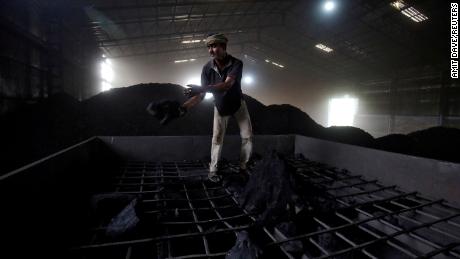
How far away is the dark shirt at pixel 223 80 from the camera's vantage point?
10.8 ft

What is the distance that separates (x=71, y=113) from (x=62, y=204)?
6.25 metres

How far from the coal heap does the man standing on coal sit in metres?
4.10

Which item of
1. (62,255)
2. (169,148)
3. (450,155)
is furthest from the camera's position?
(450,155)

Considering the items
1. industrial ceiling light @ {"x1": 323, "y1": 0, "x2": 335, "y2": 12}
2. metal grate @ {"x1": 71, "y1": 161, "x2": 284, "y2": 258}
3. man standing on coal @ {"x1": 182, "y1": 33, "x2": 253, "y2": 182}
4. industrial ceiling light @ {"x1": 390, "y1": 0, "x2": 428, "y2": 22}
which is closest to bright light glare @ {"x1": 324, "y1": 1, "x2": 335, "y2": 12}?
industrial ceiling light @ {"x1": 323, "y1": 0, "x2": 335, "y2": 12}

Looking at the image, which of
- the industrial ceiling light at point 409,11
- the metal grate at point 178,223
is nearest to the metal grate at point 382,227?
the metal grate at point 178,223

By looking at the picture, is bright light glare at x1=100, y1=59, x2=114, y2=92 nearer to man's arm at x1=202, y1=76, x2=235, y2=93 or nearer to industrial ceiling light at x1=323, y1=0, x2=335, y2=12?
industrial ceiling light at x1=323, y1=0, x2=335, y2=12

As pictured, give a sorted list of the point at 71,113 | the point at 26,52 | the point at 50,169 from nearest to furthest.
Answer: the point at 50,169 → the point at 71,113 → the point at 26,52

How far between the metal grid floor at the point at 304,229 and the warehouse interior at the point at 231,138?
1cm

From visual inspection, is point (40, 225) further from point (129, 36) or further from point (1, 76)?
point (129, 36)

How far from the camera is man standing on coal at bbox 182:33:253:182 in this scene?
3131 mm

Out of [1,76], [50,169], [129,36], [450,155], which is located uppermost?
[129,36]

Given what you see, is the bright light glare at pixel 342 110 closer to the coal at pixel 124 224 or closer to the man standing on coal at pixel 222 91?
the man standing on coal at pixel 222 91

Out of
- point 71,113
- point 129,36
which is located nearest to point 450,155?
point 71,113

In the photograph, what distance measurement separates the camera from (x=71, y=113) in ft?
25.0
